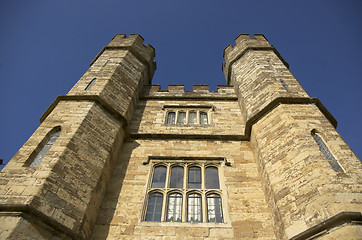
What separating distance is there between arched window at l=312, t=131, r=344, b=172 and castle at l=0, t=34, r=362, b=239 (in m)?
0.02

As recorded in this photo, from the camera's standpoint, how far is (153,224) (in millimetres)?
5031

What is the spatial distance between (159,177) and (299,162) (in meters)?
3.13

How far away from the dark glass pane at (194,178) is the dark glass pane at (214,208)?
1.38ft

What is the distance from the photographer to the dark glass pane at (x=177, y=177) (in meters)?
6.01

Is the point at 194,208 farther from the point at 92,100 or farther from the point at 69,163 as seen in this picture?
the point at 92,100

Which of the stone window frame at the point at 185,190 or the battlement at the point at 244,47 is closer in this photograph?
the stone window frame at the point at 185,190

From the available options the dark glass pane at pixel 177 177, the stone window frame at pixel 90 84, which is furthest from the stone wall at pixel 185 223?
the stone window frame at pixel 90 84

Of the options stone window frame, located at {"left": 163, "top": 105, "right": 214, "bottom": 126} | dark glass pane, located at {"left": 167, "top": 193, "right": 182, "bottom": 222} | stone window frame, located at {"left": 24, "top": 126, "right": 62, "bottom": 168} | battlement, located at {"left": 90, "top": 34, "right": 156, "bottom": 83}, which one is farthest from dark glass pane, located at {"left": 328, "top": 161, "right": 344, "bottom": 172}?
battlement, located at {"left": 90, "top": 34, "right": 156, "bottom": 83}

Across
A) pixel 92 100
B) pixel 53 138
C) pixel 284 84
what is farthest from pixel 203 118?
pixel 53 138

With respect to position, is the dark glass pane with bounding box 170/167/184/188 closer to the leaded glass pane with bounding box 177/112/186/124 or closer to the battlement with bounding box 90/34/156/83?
the leaded glass pane with bounding box 177/112/186/124

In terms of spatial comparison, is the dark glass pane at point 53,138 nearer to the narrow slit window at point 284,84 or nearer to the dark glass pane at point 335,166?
the dark glass pane at point 335,166

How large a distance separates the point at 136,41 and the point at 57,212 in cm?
868

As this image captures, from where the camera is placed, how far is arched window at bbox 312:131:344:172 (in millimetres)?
4863

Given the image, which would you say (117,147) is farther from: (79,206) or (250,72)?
(250,72)
